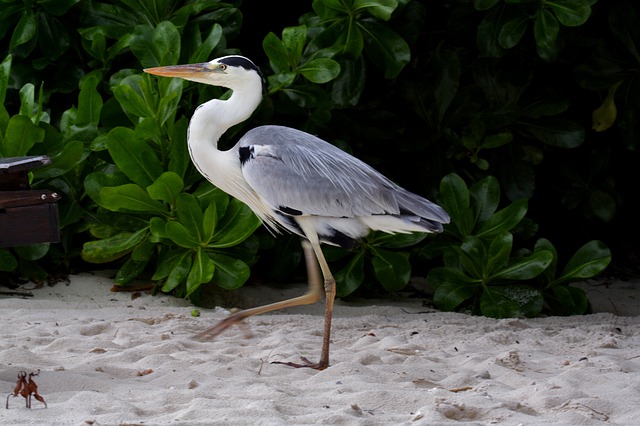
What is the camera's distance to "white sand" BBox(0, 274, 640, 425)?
3.21 meters

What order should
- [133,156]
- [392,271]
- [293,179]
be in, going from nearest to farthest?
[293,179] → [133,156] → [392,271]

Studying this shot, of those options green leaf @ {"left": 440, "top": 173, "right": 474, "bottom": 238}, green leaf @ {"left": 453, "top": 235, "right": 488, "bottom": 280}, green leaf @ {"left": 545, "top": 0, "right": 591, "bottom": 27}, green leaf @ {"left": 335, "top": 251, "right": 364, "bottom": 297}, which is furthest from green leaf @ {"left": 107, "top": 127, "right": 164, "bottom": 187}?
green leaf @ {"left": 545, "top": 0, "right": 591, "bottom": 27}

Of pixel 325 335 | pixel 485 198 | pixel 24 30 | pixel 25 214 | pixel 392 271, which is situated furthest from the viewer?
pixel 24 30

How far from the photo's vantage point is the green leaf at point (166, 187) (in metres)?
5.11

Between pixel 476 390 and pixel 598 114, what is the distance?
3.39m

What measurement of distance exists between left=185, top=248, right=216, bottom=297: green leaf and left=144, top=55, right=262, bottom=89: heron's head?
3.85 feet

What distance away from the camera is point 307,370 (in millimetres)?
4004

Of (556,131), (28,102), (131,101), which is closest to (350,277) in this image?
(131,101)

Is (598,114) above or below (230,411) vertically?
above

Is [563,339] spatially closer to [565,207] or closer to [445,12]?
[565,207]

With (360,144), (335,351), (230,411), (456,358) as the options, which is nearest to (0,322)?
(335,351)

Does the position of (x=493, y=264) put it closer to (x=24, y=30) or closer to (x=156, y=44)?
(x=156, y=44)

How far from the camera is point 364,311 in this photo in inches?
224

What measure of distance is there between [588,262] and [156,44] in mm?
2997
